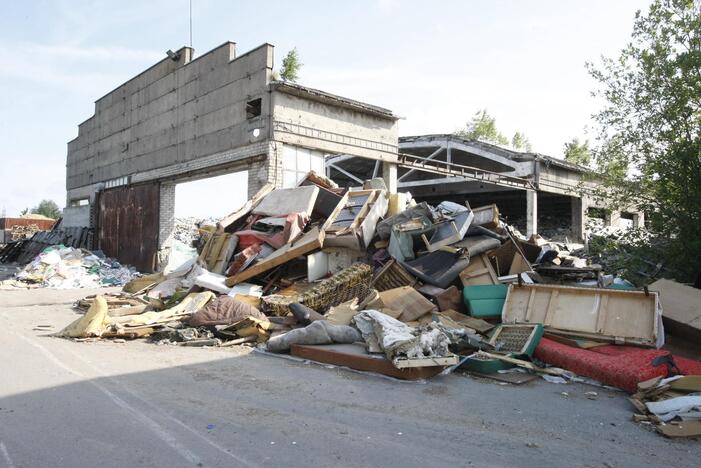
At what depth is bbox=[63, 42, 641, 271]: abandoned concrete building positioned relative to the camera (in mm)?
12945

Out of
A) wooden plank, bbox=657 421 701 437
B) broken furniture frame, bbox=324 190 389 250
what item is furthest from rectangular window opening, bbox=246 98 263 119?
wooden plank, bbox=657 421 701 437

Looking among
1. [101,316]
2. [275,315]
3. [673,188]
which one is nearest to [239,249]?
[275,315]

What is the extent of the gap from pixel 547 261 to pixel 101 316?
770 cm

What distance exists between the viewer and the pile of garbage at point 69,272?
13.4 m

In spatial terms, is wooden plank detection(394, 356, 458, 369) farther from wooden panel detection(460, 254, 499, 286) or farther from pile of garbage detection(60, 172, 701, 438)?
wooden panel detection(460, 254, 499, 286)

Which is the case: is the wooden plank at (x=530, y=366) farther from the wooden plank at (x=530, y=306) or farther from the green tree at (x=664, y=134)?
the green tree at (x=664, y=134)

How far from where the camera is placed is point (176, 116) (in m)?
16.0

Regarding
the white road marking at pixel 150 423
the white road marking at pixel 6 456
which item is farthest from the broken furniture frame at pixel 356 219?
the white road marking at pixel 6 456

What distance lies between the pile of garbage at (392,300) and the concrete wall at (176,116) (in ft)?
11.5

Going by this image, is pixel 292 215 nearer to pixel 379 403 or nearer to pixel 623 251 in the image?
pixel 379 403

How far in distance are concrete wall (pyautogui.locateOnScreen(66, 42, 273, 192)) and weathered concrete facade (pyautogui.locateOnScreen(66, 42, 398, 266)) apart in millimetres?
31

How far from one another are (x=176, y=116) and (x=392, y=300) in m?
11.9

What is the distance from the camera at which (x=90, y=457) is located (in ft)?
9.50

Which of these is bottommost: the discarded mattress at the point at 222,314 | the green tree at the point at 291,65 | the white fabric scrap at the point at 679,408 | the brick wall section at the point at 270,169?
the white fabric scrap at the point at 679,408
